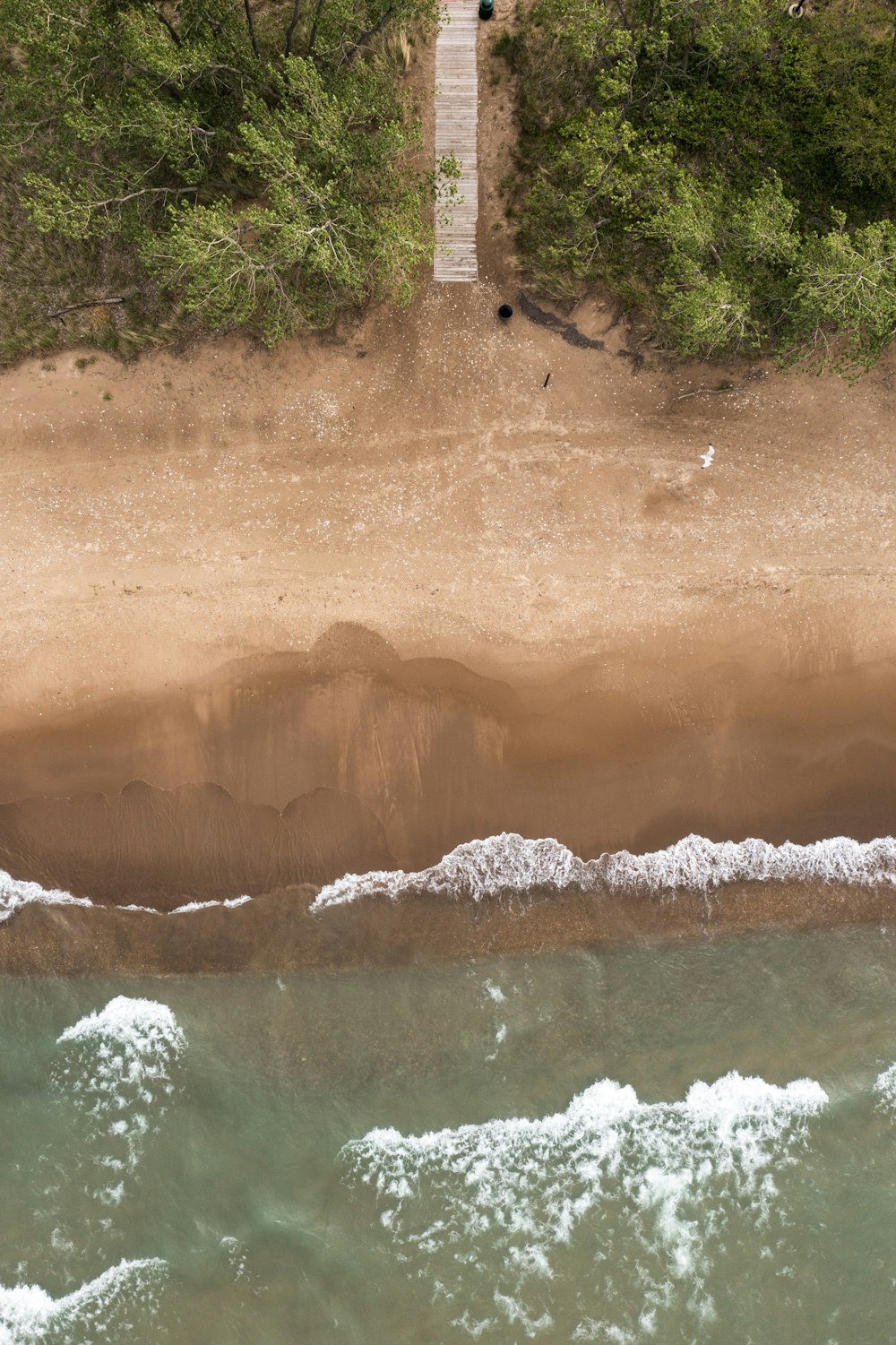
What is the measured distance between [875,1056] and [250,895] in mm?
10895

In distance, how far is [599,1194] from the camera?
1391 centimetres

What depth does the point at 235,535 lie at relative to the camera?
14172 mm

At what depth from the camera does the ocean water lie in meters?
13.6

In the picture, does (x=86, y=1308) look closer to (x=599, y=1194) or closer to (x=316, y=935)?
(x=316, y=935)

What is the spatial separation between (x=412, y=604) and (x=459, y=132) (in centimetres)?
807

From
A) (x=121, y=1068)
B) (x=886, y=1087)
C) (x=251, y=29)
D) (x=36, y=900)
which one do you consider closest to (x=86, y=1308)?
(x=121, y=1068)

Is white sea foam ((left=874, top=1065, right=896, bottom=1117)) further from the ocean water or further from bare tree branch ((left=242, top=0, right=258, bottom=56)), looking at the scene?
bare tree branch ((left=242, top=0, right=258, bottom=56))

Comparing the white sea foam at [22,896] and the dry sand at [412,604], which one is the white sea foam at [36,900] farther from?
the dry sand at [412,604]

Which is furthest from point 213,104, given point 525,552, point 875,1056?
point 875,1056

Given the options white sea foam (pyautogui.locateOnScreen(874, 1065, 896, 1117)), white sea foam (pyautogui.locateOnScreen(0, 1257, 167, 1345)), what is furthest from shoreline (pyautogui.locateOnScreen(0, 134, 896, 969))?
white sea foam (pyautogui.locateOnScreen(0, 1257, 167, 1345))

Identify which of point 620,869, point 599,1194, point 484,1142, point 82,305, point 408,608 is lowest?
point 599,1194

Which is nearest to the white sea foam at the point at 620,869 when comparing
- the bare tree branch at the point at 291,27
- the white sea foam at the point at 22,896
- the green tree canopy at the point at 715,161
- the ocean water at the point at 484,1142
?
the ocean water at the point at 484,1142

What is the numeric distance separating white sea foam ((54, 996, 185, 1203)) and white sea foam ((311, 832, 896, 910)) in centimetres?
337

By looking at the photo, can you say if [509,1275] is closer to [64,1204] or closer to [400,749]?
[64,1204]
